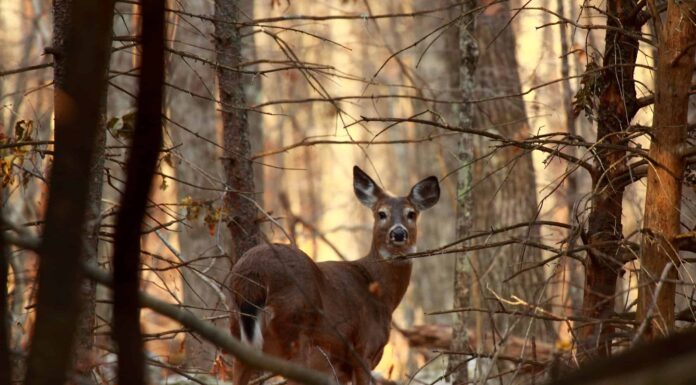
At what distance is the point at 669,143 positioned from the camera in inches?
201

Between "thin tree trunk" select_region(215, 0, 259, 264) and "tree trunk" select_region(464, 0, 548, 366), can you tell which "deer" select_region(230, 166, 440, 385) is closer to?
"thin tree trunk" select_region(215, 0, 259, 264)

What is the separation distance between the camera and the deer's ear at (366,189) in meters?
9.95

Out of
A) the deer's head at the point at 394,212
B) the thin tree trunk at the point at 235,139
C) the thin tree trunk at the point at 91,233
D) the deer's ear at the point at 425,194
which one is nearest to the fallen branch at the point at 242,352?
the thin tree trunk at the point at 91,233

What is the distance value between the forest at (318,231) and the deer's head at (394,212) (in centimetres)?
3

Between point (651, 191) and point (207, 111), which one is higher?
point (207, 111)

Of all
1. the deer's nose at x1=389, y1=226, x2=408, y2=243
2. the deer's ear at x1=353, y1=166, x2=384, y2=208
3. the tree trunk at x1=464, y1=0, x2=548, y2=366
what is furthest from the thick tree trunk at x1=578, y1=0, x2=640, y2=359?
the tree trunk at x1=464, y1=0, x2=548, y2=366

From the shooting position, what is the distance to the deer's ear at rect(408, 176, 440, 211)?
1010 centimetres

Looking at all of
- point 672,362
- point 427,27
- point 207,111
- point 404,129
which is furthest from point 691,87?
point 404,129

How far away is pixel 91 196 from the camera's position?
4863mm

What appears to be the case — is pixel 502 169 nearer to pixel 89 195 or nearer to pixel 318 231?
pixel 318 231

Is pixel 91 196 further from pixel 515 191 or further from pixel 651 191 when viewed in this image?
pixel 515 191

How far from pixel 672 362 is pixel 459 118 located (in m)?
7.81

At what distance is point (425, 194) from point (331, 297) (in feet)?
8.06

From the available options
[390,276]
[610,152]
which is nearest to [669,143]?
[610,152]
